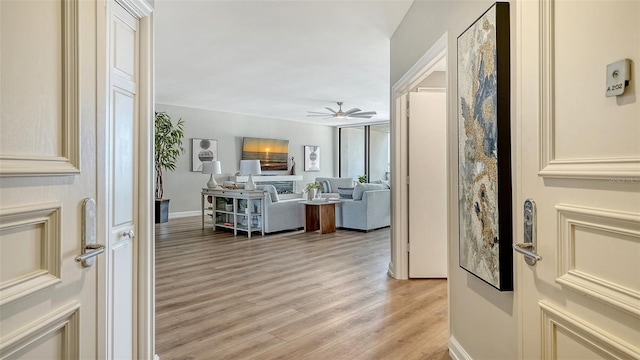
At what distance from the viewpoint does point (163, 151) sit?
7777 mm

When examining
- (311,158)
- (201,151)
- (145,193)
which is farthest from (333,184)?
(145,193)

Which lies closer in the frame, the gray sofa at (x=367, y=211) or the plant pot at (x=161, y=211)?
the gray sofa at (x=367, y=211)

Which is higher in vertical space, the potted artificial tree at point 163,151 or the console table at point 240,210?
the potted artificial tree at point 163,151

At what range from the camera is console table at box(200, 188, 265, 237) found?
20.1 ft

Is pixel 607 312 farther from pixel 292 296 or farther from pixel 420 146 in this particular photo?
pixel 420 146

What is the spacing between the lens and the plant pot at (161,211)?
7.45 meters

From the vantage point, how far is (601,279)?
887mm

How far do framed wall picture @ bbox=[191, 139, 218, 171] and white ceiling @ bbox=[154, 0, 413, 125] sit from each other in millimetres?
1269

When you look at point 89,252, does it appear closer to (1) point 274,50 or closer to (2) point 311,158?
(1) point 274,50

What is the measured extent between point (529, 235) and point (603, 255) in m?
0.24

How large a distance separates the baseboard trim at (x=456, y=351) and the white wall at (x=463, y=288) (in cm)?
1

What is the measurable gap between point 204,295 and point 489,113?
2.72m

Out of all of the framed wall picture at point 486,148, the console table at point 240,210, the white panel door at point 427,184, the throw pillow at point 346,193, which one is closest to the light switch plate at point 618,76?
the framed wall picture at point 486,148

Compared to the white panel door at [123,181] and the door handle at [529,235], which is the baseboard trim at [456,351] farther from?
the white panel door at [123,181]
